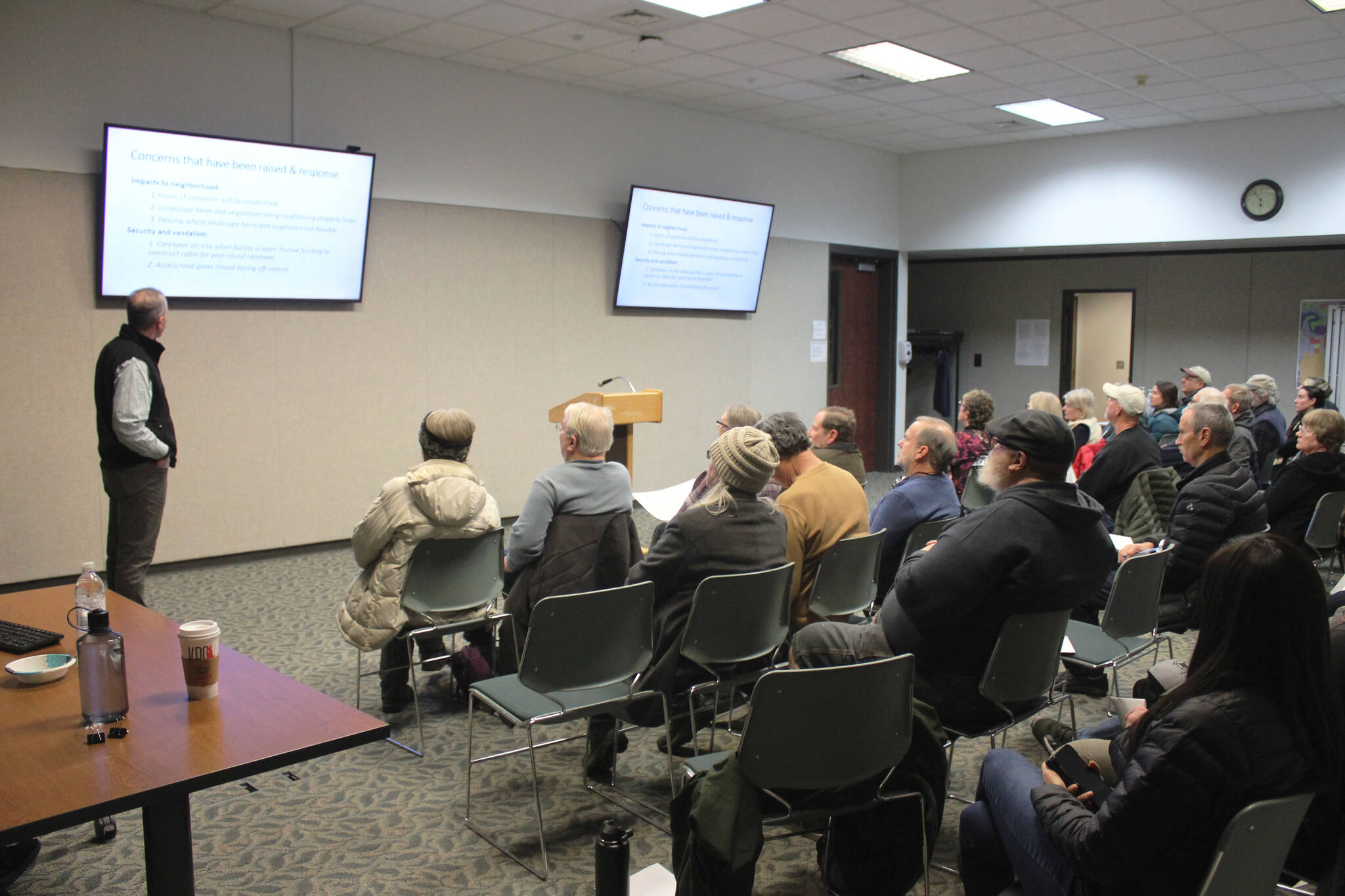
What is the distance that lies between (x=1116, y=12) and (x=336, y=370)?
537 cm

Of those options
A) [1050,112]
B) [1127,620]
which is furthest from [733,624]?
[1050,112]

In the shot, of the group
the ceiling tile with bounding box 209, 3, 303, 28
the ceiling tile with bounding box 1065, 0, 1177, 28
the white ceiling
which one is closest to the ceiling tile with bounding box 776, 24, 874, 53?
the white ceiling

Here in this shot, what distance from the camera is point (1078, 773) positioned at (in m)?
2.12

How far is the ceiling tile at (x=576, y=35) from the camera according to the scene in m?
6.33

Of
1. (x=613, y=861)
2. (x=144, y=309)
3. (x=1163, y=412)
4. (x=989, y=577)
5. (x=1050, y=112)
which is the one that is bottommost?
(x=613, y=861)

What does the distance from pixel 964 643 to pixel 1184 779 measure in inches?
40.1

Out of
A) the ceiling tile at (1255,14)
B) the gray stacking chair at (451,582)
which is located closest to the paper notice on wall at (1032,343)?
the ceiling tile at (1255,14)

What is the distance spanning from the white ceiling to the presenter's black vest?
2238mm

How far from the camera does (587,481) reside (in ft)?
12.0

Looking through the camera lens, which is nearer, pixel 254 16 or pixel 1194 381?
pixel 254 16

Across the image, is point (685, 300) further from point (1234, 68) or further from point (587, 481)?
point (587, 481)

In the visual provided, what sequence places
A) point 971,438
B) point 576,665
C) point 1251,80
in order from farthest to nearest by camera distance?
point 1251,80, point 971,438, point 576,665

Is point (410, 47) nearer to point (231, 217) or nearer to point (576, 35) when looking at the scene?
point (576, 35)


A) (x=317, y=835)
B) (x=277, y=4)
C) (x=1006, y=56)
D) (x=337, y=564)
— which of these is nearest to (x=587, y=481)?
(x=317, y=835)
